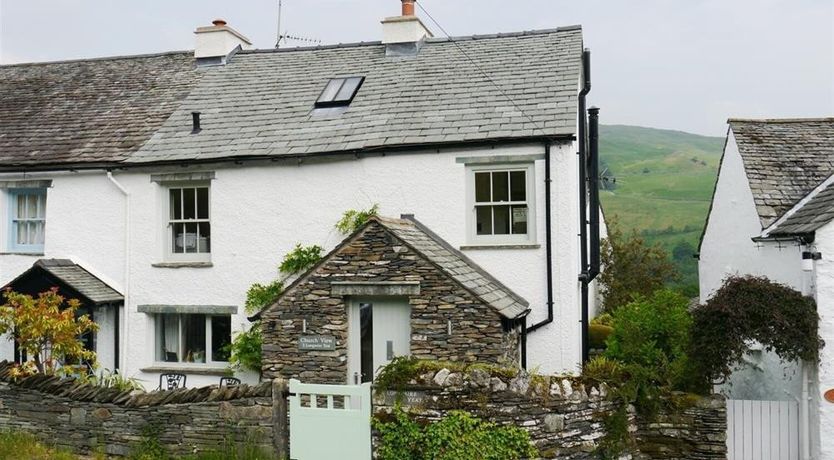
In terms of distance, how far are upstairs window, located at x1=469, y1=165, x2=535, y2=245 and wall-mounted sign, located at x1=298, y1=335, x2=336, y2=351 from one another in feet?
11.5

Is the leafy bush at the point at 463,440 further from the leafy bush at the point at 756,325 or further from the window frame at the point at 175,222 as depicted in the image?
the window frame at the point at 175,222

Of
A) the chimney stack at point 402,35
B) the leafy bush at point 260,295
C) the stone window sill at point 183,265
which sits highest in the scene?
the chimney stack at point 402,35

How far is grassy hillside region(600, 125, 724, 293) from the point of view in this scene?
65312 mm

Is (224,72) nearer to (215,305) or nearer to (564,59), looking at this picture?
(215,305)

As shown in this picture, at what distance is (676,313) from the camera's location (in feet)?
42.3

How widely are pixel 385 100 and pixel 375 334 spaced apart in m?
5.63

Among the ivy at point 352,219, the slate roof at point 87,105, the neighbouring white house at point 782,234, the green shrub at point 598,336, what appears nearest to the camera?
the neighbouring white house at point 782,234

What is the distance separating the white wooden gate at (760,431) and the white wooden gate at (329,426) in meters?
5.09

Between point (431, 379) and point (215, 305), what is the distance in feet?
22.5

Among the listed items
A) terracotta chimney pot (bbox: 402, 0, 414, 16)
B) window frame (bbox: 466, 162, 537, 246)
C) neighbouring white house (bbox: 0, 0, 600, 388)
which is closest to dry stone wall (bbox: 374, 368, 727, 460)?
neighbouring white house (bbox: 0, 0, 600, 388)

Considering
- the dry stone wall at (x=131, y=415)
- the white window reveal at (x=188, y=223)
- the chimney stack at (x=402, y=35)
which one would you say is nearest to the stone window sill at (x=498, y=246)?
the dry stone wall at (x=131, y=415)

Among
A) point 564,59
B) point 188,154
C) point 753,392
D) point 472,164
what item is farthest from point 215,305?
point 753,392

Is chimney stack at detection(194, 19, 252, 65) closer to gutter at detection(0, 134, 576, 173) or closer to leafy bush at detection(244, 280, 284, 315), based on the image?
gutter at detection(0, 134, 576, 173)

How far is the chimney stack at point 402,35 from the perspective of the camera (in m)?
18.0
